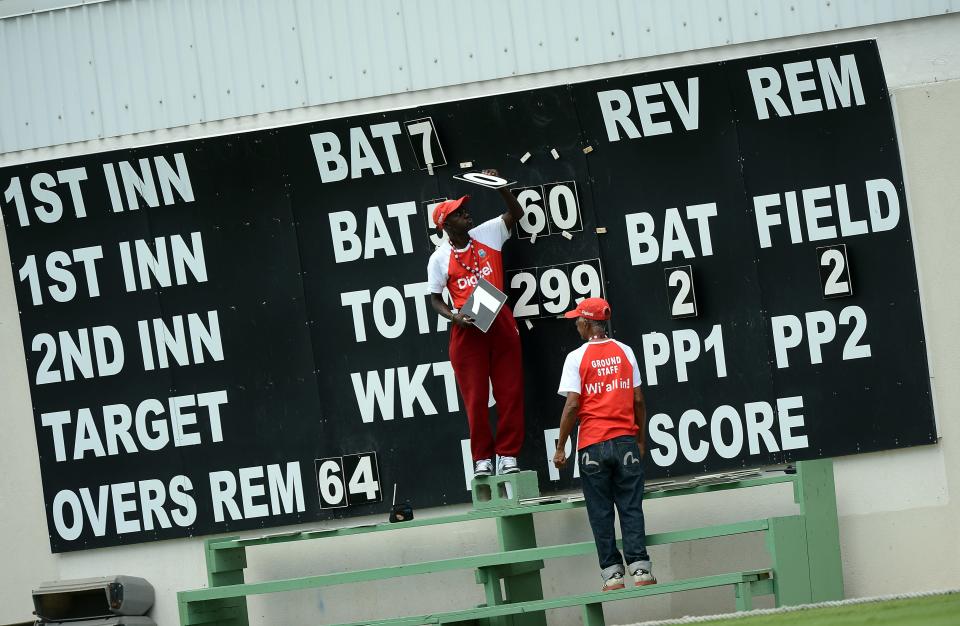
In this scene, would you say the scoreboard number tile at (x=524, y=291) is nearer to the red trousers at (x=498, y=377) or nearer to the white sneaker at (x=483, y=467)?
the red trousers at (x=498, y=377)

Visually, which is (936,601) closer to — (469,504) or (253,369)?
(469,504)

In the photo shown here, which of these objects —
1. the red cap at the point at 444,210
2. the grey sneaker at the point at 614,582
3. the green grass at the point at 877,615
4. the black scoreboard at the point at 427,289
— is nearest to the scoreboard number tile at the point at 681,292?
the black scoreboard at the point at 427,289

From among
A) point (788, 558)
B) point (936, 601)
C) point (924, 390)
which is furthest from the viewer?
point (924, 390)

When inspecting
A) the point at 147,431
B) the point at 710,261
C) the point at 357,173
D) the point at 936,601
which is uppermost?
the point at 357,173

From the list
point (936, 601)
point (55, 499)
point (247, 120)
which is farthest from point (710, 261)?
point (55, 499)

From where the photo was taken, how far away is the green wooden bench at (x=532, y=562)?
8.38 m

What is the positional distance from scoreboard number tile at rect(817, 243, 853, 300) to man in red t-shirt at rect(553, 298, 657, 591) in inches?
59.7

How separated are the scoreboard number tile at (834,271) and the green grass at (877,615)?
210 cm

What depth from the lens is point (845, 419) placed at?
9.11 m

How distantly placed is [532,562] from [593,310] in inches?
73.3

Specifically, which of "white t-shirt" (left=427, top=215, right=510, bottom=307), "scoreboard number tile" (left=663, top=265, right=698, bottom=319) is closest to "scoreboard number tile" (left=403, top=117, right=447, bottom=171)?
"white t-shirt" (left=427, top=215, right=510, bottom=307)

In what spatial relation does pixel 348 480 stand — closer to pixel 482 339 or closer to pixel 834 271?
pixel 482 339

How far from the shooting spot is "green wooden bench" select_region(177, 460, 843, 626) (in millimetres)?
8383

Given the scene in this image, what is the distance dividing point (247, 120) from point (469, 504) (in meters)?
3.11
